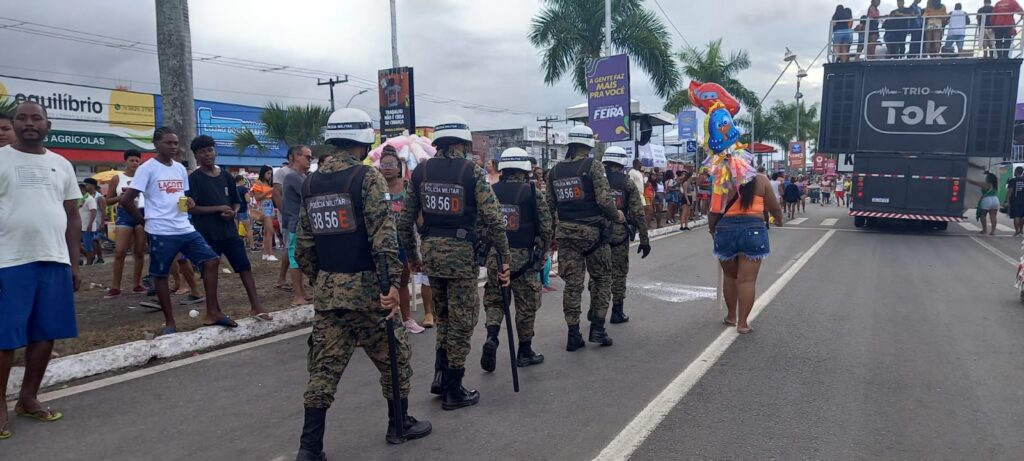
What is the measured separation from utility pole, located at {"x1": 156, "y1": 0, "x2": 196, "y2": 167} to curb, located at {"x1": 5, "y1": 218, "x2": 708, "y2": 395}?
2.95 metres

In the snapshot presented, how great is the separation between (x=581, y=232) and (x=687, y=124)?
24.3 metres

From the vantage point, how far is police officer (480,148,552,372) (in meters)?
5.24

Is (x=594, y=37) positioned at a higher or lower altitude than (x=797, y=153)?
higher

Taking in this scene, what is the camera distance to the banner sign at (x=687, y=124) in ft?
93.7

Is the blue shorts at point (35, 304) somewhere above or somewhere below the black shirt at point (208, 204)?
below

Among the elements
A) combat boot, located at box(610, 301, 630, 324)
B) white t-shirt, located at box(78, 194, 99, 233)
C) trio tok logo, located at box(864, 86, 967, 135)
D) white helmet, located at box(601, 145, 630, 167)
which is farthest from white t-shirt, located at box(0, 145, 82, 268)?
trio tok logo, located at box(864, 86, 967, 135)

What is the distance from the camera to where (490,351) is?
5.05 metres

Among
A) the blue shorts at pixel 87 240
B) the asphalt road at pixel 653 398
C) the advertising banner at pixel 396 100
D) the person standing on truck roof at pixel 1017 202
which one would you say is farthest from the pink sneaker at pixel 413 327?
the person standing on truck roof at pixel 1017 202

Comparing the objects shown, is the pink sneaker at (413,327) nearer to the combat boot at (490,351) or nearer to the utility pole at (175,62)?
the combat boot at (490,351)

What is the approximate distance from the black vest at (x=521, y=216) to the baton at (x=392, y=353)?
71.4 inches

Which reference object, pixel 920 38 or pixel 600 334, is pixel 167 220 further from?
pixel 920 38

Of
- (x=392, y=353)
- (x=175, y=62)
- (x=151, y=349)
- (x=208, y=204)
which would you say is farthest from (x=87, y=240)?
(x=392, y=353)

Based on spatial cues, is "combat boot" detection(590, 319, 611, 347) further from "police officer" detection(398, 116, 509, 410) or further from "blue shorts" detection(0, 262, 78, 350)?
"blue shorts" detection(0, 262, 78, 350)

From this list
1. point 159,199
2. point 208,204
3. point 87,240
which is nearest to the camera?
point 159,199
